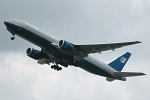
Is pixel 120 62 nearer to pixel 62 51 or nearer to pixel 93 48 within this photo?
pixel 93 48

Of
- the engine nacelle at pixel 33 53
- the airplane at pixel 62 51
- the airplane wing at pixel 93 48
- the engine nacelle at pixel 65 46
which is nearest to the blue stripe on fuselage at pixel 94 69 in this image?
the airplane at pixel 62 51

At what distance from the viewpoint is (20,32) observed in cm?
4009

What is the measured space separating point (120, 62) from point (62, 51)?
1736 cm

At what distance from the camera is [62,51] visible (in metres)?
42.8

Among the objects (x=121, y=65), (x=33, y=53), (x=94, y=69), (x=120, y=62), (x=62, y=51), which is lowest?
(x=94, y=69)

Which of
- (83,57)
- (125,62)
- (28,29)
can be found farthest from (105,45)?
(125,62)

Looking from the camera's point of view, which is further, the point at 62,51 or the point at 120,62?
the point at 120,62

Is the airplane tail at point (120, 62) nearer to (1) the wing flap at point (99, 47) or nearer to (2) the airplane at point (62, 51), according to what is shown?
(2) the airplane at point (62, 51)

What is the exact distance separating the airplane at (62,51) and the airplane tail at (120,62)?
1345mm

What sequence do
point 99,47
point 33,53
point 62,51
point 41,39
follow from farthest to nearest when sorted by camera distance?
point 33,53
point 62,51
point 99,47
point 41,39

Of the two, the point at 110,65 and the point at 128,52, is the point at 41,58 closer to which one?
the point at 110,65

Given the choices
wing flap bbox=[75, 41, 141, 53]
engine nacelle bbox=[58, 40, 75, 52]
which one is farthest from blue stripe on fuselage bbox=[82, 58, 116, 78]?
engine nacelle bbox=[58, 40, 75, 52]

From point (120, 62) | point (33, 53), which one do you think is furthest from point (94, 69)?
point (33, 53)

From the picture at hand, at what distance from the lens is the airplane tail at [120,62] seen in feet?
176
